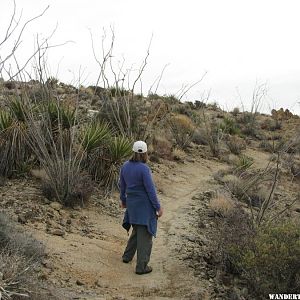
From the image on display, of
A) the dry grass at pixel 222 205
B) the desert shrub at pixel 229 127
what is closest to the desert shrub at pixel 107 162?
the dry grass at pixel 222 205

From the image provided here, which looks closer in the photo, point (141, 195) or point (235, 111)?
point (141, 195)

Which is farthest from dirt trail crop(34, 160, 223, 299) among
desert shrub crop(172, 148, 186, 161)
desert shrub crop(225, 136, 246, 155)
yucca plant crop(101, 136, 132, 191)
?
desert shrub crop(225, 136, 246, 155)

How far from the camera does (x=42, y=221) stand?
7.96m

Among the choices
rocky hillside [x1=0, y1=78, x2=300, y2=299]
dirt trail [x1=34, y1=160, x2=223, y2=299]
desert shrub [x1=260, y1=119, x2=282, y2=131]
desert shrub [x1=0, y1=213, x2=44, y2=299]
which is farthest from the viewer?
desert shrub [x1=260, y1=119, x2=282, y2=131]

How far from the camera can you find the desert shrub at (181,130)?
1719 cm

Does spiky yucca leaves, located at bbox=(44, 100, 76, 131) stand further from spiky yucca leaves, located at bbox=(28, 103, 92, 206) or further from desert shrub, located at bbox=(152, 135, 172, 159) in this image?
desert shrub, located at bbox=(152, 135, 172, 159)

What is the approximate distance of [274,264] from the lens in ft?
17.9

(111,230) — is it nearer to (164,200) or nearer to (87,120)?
(164,200)

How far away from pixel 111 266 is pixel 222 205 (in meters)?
3.94

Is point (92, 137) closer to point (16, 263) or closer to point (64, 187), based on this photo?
point (64, 187)

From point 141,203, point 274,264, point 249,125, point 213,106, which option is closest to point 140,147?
point 141,203

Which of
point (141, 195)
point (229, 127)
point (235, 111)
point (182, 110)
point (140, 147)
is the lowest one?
point (141, 195)

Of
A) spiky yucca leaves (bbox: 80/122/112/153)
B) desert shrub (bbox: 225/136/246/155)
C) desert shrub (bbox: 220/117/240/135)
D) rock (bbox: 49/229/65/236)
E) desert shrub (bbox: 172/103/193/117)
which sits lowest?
rock (bbox: 49/229/65/236)

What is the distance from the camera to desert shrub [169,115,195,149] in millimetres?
17188
